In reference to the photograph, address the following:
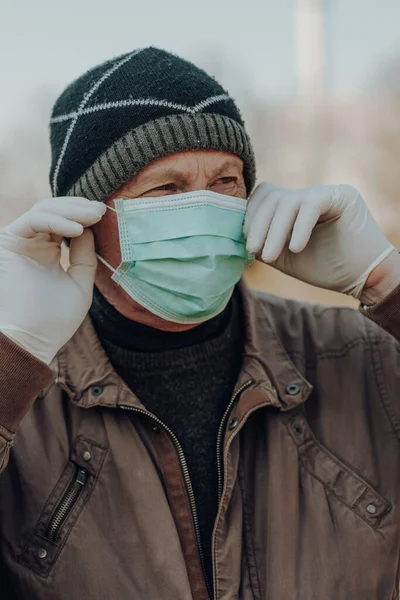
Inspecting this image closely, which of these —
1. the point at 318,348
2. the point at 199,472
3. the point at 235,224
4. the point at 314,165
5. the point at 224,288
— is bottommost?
the point at 314,165

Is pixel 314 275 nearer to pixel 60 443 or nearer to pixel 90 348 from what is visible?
pixel 90 348

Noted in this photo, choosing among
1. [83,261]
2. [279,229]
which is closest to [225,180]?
[279,229]

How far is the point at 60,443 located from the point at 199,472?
396 mm

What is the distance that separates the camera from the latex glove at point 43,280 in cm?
178

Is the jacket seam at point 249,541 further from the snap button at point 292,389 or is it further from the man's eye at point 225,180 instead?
the man's eye at point 225,180

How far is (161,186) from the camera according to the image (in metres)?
2.06

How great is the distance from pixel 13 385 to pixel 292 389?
31.8 inches

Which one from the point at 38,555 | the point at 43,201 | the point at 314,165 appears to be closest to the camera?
the point at 38,555

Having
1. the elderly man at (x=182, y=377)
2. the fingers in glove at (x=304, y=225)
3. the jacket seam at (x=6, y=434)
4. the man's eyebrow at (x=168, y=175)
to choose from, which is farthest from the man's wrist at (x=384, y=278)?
the jacket seam at (x=6, y=434)

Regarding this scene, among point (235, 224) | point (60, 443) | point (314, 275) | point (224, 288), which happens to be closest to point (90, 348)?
point (60, 443)

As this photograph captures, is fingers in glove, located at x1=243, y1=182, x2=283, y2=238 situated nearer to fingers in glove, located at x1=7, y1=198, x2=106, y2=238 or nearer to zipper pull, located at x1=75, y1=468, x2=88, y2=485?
fingers in glove, located at x1=7, y1=198, x2=106, y2=238

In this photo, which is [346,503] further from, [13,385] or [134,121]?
[134,121]

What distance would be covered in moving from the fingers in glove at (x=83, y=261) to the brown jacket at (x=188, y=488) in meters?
0.20

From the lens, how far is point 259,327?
2.22m
